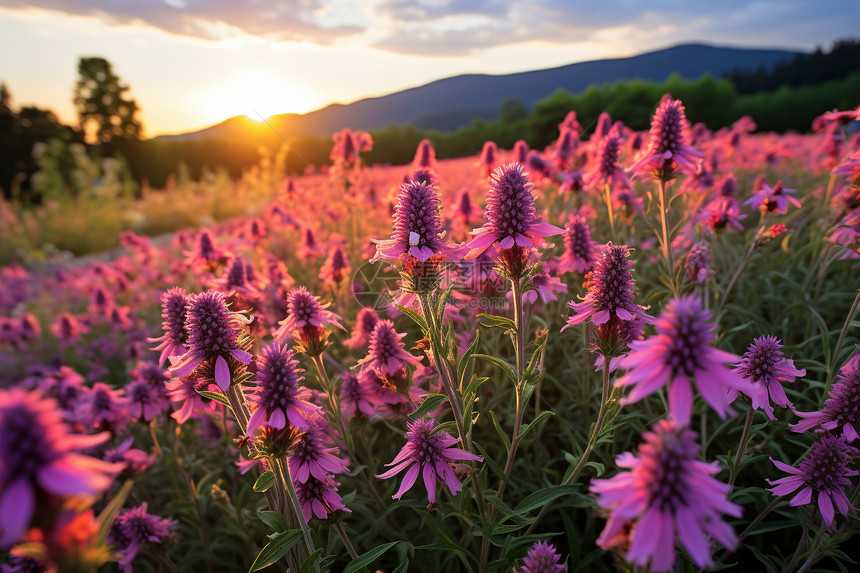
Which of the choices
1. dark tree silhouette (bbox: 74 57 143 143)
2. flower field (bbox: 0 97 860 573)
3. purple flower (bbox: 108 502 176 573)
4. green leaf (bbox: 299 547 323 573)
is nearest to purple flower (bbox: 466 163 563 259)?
flower field (bbox: 0 97 860 573)

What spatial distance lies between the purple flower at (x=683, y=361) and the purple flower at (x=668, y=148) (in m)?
1.60

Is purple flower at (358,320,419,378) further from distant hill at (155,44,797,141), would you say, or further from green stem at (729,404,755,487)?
distant hill at (155,44,797,141)

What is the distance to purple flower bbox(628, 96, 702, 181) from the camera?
2331 mm

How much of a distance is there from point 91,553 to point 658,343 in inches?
51.6

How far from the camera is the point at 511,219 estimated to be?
5.36 ft

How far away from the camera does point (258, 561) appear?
5.10 ft

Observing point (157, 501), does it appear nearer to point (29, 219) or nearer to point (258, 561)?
point (258, 561)

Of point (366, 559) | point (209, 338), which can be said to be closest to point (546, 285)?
point (366, 559)

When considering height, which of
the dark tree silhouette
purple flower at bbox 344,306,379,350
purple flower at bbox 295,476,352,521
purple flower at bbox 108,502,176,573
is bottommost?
purple flower at bbox 108,502,176,573

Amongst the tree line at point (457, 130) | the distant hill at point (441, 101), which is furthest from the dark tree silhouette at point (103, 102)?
the distant hill at point (441, 101)

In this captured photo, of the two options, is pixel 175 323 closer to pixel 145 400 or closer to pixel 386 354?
pixel 386 354

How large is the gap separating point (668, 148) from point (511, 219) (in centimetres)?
134

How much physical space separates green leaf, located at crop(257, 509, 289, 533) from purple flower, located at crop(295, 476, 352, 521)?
9 cm

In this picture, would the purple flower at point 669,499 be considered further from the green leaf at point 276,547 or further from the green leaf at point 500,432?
the green leaf at point 276,547
